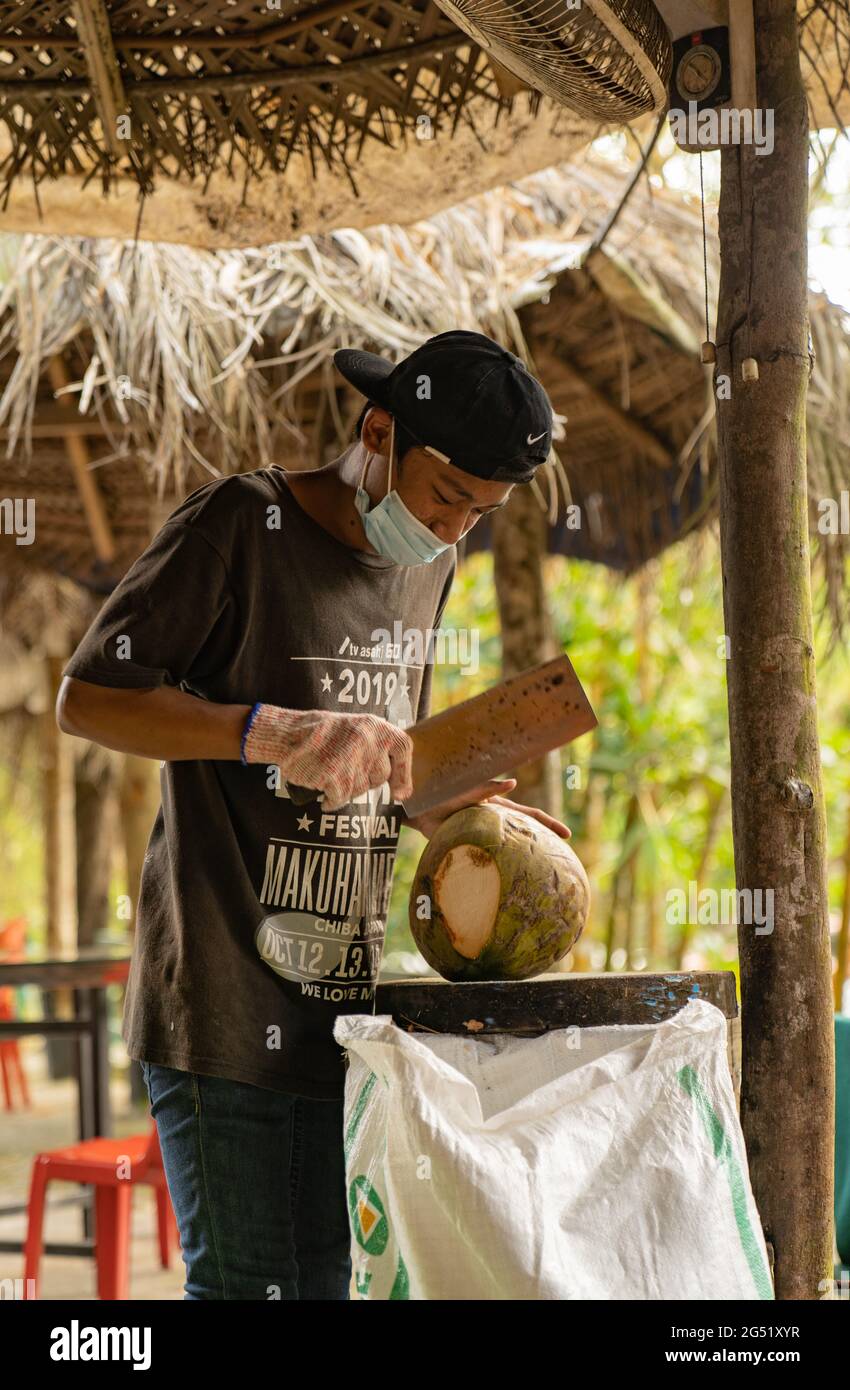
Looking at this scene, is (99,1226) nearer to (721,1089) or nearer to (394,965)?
(721,1089)

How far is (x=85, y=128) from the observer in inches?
118

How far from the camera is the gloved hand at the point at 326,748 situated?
1863 millimetres

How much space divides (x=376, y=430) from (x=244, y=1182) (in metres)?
1.09

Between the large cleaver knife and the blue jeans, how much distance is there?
1.45 feet

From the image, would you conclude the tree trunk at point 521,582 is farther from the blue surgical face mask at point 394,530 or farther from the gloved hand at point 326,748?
the gloved hand at point 326,748

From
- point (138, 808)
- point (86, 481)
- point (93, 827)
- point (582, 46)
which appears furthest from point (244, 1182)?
point (93, 827)

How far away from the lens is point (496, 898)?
206cm

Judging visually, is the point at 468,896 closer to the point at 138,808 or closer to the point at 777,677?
the point at 777,677

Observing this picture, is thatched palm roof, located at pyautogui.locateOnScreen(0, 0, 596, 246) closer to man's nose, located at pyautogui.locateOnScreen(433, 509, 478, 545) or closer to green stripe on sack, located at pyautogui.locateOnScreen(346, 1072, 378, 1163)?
man's nose, located at pyautogui.locateOnScreen(433, 509, 478, 545)

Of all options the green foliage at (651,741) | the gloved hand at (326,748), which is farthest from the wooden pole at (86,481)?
the gloved hand at (326,748)

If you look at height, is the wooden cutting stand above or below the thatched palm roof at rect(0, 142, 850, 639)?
below

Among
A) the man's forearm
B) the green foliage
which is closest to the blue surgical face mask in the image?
the man's forearm

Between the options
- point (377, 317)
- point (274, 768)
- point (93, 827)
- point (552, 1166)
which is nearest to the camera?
point (552, 1166)

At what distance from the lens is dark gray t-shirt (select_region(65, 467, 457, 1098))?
198cm
